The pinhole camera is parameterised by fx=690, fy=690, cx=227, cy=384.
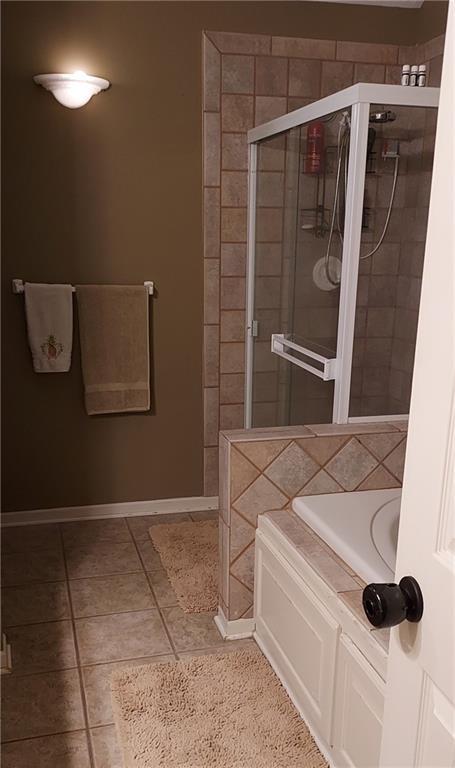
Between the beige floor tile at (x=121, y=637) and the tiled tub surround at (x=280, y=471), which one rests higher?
the tiled tub surround at (x=280, y=471)

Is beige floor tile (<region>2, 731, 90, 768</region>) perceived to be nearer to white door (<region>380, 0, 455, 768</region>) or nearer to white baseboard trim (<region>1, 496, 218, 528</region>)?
white door (<region>380, 0, 455, 768</region>)

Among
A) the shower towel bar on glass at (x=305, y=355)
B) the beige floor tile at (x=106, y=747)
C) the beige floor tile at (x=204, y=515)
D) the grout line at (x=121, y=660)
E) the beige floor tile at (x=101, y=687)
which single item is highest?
the shower towel bar on glass at (x=305, y=355)

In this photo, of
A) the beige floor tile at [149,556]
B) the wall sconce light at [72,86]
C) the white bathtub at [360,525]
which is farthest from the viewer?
the beige floor tile at [149,556]

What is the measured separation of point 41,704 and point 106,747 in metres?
0.29

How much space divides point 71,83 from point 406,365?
1.76 metres

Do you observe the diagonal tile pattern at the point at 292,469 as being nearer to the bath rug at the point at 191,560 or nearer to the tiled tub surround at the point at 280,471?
the tiled tub surround at the point at 280,471

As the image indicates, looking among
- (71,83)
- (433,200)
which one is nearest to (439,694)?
(433,200)

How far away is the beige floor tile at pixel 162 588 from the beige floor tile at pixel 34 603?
1.13ft

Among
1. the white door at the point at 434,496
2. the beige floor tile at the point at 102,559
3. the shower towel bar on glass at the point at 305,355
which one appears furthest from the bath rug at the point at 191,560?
the white door at the point at 434,496

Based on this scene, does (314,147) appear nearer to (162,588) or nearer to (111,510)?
(162,588)

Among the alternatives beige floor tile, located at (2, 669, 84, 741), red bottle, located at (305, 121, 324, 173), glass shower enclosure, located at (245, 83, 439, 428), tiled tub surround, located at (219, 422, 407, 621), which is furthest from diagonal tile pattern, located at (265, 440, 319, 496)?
red bottle, located at (305, 121, 324, 173)

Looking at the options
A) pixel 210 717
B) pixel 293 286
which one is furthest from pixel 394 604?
pixel 293 286

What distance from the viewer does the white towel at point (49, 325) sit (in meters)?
3.05

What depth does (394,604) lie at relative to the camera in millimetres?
1030
